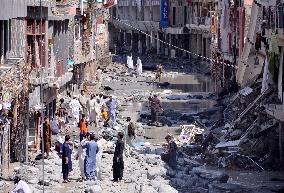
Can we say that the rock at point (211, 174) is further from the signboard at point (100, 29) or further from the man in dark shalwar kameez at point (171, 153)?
the signboard at point (100, 29)

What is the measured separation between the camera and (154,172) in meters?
24.6

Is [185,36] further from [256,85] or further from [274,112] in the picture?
[274,112]

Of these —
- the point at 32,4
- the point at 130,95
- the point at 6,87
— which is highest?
the point at 32,4

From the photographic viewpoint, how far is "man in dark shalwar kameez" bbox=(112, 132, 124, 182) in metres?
23.2

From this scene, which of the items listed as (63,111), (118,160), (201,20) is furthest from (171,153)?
(201,20)

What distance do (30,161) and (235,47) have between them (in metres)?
24.5

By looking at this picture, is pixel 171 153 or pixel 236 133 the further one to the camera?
pixel 236 133

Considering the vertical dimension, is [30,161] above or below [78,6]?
below

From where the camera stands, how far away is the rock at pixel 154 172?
24288 mm

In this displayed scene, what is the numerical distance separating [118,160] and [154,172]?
5.80ft

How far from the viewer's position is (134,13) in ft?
342

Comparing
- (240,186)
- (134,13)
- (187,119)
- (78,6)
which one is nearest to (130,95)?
(78,6)

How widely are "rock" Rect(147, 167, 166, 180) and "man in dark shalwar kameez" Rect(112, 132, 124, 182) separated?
1030mm

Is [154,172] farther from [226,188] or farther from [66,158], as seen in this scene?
[66,158]
